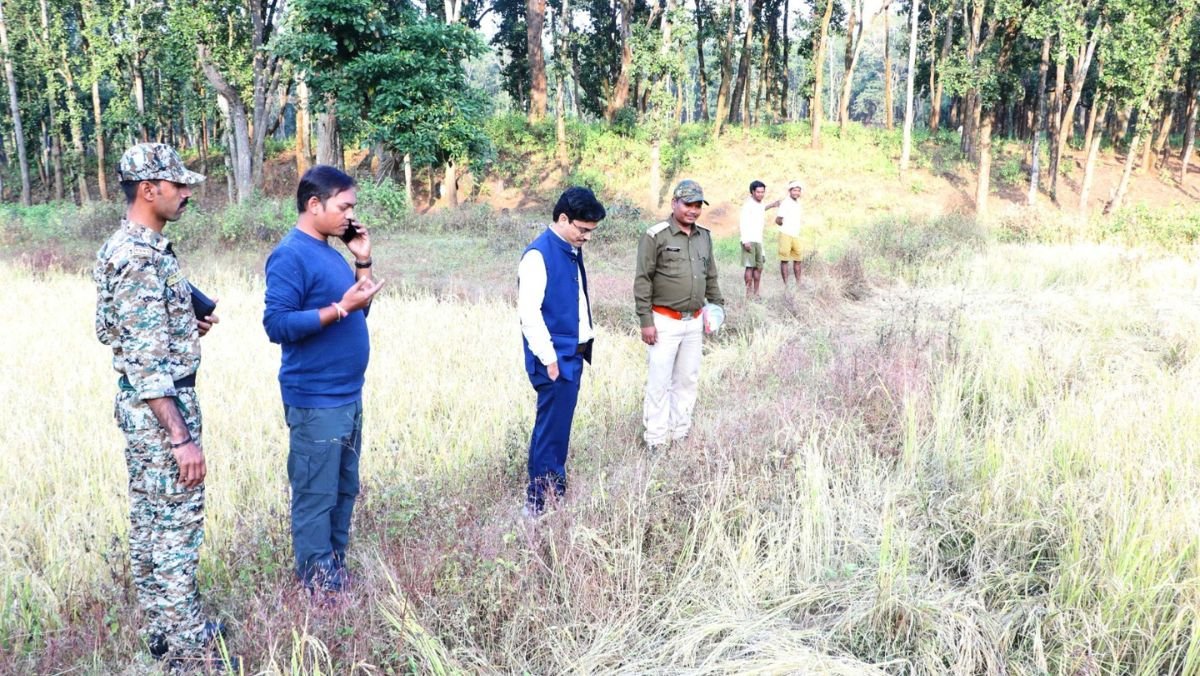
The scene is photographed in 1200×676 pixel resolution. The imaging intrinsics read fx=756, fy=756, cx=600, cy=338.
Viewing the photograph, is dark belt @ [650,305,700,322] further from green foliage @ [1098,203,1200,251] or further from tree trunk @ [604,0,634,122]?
tree trunk @ [604,0,634,122]

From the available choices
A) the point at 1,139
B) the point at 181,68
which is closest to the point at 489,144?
the point at 181,68

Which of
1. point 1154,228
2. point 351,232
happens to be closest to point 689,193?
point 351,232

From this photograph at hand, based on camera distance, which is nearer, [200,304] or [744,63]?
[200,304]

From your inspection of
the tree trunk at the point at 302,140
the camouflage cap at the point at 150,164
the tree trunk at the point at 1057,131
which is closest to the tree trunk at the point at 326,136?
the tree trunk at the point at 302,140

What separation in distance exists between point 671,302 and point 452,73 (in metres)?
14.0

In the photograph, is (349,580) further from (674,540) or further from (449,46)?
(449,46)

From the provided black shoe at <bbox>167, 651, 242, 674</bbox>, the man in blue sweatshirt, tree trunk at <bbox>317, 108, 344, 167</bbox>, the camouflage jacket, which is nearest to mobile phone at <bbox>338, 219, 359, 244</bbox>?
the man in blue sweatshirt

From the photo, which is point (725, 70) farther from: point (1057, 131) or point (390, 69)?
point (390, 69)

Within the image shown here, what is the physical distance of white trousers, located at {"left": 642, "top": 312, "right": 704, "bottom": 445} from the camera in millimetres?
4969

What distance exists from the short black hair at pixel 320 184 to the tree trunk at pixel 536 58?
2310 centimetres

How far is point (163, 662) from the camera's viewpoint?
268cm

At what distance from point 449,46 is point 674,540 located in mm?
15779

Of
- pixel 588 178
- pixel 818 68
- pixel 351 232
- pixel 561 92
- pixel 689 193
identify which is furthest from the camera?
pixel 561 92

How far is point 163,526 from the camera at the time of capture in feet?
8.99
